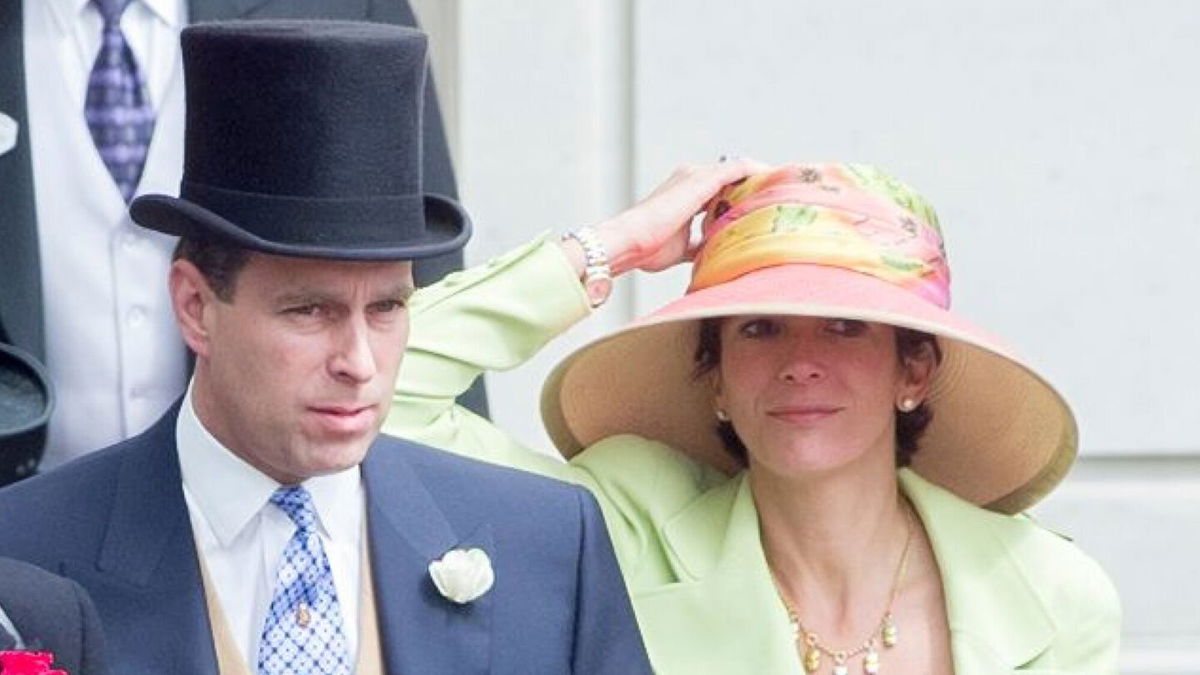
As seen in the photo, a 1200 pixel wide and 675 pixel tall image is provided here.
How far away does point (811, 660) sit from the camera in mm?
4254

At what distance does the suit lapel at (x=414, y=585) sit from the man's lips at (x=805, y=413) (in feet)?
1.53

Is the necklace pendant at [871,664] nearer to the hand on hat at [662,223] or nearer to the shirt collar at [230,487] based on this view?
the hand on hat at [662,223]

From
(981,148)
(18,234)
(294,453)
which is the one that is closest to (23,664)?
(294,453)

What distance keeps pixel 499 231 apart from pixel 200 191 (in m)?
1.95

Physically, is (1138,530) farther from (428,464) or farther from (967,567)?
(428,464)

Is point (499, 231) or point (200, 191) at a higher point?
point (200, 191)

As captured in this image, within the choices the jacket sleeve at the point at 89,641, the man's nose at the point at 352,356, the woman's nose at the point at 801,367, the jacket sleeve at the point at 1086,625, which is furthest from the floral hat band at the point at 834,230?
the jacket sleeve at the point at 89,641

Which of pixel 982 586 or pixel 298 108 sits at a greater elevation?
pixel 298 108

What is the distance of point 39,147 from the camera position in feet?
14.2

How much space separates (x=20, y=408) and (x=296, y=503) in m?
0.47

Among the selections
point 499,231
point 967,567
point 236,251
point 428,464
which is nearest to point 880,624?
point 967,567

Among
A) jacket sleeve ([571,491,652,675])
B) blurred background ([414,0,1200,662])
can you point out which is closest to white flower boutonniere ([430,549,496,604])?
jacket sleeve ([571,491,652,675])

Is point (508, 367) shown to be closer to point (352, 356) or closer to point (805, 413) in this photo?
point (805, 413)

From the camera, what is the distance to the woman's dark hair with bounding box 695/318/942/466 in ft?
14.4
